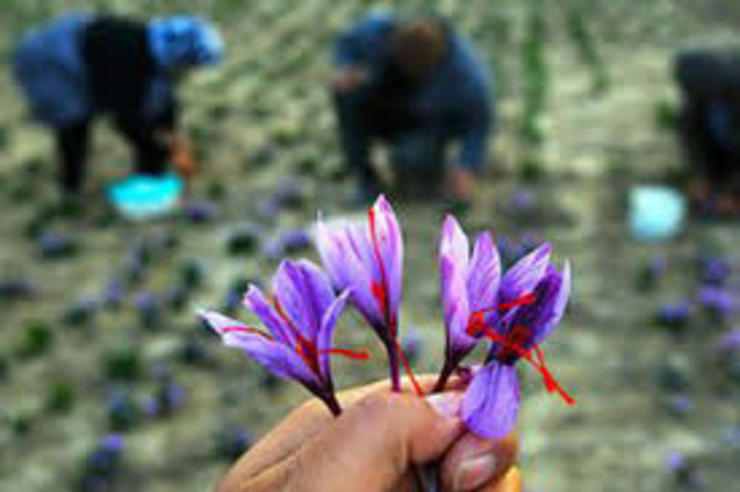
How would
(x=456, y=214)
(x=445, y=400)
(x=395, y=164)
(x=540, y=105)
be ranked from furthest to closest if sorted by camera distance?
(x=540, y=105)
(x=395, y=164)
(x=456, y=214)
(x=445, y=400)

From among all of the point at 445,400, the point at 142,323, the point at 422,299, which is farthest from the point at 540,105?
the point at 445,400

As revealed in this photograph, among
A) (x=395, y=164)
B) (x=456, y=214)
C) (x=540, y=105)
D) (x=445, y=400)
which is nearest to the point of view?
(x=445, y=400)

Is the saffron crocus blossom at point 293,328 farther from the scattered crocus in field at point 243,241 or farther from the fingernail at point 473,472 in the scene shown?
the scattered crocus in field at point 243,241

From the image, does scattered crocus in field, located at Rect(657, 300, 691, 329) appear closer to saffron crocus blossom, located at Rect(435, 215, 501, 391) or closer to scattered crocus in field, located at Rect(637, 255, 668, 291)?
scattered crocus in field, located at Rect(637, 255, 668, 291)

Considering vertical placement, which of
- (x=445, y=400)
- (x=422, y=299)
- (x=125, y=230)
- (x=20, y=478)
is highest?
(x=445, y=400)

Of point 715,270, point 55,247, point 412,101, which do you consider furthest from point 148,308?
point 715,270

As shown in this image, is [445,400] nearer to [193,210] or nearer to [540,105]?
[193,210]

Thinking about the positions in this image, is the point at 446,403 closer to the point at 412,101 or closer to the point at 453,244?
the point at 453,244
